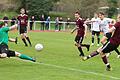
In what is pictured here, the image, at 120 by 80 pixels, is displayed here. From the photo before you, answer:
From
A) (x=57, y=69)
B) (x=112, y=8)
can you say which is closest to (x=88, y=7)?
(x=112, y=8)

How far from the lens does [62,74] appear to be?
44.3ft

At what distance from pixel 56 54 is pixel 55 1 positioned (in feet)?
177

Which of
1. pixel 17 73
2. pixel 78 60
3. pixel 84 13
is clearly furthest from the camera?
pixel 84 13

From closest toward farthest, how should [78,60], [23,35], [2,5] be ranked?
[78,60] → [23,35] → [2,5]

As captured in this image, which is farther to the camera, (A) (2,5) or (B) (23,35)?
(A) (2,5)

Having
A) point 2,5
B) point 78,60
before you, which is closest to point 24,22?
point 78,60

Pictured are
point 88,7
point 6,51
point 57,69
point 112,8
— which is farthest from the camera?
point 112,8

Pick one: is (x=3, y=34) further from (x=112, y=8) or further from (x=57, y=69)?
(x=112, y=8)

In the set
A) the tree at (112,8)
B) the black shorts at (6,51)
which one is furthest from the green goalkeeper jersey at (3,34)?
the tree at (112,8)

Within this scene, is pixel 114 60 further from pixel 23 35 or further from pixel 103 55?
pixel 23 35

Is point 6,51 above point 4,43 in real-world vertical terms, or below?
below

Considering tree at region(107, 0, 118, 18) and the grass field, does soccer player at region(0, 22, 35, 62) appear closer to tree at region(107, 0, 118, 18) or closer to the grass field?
the grass field

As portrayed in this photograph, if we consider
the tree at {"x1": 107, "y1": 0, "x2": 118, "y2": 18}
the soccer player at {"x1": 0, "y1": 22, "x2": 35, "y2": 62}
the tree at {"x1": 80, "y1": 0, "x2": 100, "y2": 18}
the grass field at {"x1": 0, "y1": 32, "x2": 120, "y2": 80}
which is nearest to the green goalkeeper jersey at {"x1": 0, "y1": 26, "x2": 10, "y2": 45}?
the soccer player at {"x1": 0, "y1": 22, "x2": 35, "y2": 62}

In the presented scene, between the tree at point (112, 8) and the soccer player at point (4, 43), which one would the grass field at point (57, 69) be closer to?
the soccer player at point (4, 43)
